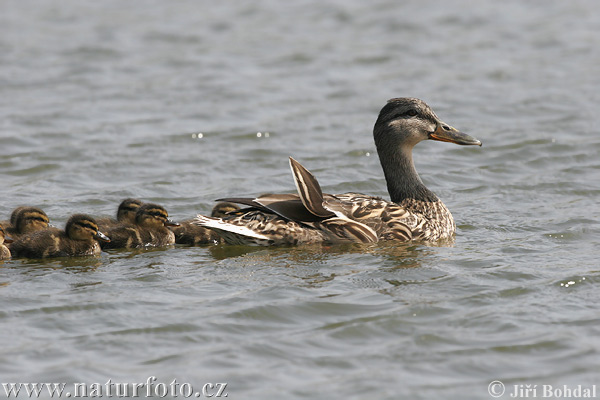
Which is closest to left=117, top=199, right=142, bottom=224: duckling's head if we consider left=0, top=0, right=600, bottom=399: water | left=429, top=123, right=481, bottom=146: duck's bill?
left=0, top=0, right=600, bottom=399: water

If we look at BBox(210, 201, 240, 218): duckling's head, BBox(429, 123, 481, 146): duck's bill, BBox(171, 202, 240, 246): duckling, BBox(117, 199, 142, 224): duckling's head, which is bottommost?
BBox(171, 202, 240, 246): duckling

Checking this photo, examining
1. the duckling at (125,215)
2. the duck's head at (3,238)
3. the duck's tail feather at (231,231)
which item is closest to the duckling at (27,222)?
the duck's head at (3,238)

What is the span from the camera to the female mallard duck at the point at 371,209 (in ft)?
24.3

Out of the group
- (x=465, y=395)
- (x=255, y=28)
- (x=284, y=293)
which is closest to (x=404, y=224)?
(x=284, y=293)

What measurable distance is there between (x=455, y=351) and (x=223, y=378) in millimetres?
1258

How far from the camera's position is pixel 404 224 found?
7754mm

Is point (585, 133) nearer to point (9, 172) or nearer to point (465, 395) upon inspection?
point (9, 172)

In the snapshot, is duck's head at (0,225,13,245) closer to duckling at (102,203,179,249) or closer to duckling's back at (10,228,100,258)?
duckling's back at (10,228,100,258)

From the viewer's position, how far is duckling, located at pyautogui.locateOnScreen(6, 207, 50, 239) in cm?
757

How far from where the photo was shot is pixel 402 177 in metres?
8.18

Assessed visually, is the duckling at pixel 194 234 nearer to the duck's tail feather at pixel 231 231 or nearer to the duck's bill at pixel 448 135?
the duck's tail feather at pixel 231 231

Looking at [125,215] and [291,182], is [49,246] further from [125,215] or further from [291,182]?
[291,182]

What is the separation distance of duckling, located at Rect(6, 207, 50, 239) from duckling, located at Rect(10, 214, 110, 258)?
0.72 ft

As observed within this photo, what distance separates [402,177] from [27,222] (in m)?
2.86
